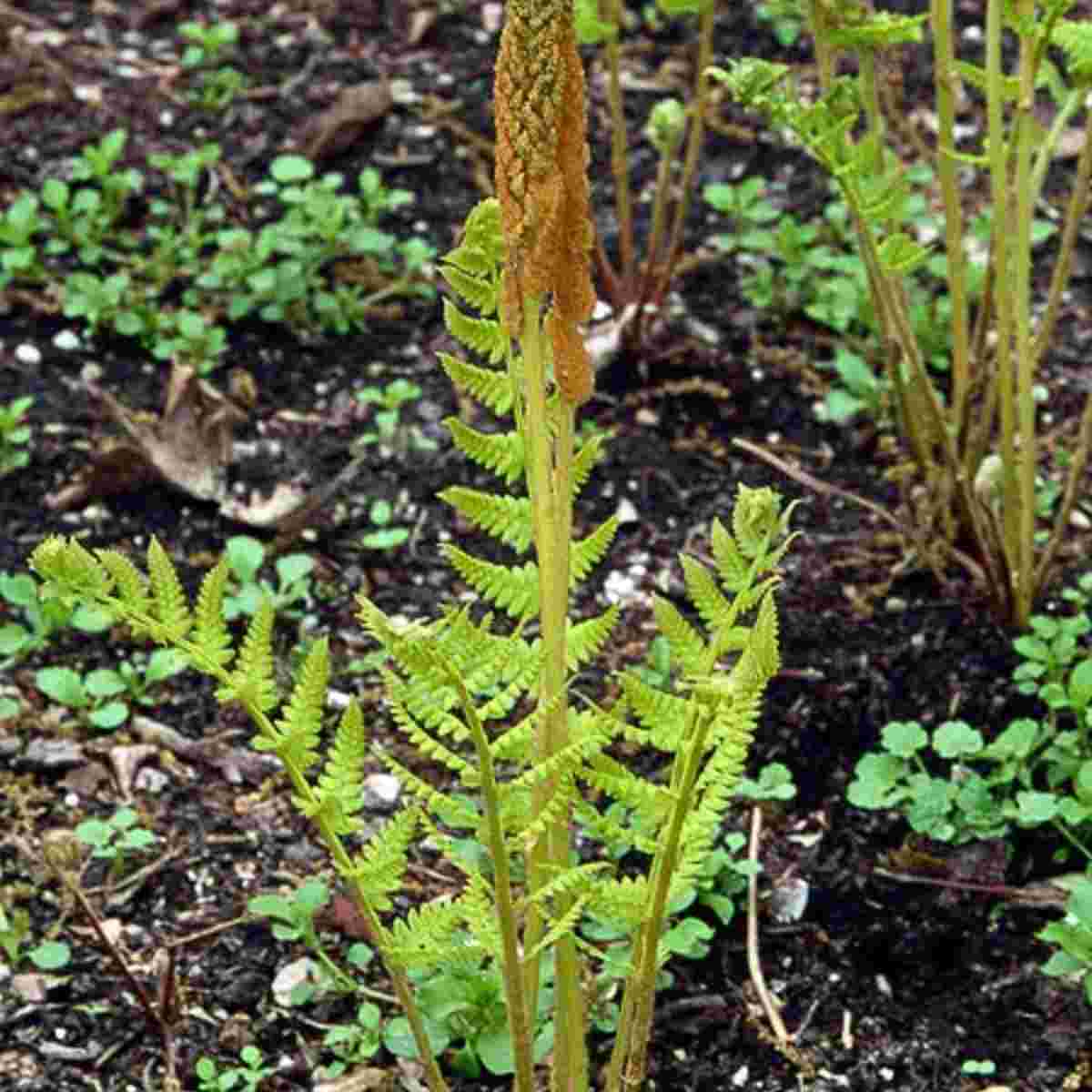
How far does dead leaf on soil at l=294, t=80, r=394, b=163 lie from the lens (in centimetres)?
424

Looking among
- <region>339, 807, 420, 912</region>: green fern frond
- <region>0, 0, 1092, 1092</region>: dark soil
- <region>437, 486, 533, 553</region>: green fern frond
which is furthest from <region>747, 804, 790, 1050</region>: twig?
<region>437, 486, 533, 553</region>: green fern frond

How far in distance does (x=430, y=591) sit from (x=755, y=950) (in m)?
0.85

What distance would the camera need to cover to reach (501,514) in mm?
2100

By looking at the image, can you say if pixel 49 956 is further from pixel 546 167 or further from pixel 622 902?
pixel 546 167

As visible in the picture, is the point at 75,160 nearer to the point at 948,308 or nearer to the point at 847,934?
the point at 948,308

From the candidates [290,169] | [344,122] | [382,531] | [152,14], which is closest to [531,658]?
[382,531]

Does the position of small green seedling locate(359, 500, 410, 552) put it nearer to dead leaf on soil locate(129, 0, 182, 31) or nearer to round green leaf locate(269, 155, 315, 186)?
round green leaf locate(269, 155, 315, 186)

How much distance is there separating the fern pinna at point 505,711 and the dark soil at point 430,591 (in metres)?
0.47

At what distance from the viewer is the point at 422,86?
14.7ft

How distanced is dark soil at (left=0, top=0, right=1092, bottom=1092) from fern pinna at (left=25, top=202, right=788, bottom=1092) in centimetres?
47

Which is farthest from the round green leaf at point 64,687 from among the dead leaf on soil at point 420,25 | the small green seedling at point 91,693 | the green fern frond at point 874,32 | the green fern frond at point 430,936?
the dead leaf on soil at point 420,25

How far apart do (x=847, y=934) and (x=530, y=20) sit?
1336 mm

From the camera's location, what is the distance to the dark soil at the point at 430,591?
2.61 meters

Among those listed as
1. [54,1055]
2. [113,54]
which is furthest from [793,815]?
[113,54]
